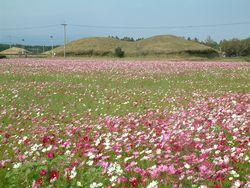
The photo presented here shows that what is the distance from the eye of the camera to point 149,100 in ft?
44.9

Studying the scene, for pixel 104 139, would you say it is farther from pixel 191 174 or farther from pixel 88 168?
pixel 191 174

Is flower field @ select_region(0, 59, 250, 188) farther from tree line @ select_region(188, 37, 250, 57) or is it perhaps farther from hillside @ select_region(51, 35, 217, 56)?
tree line @ select_region(188, 37, 250, 57)

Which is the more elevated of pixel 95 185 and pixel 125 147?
pixel 95 185

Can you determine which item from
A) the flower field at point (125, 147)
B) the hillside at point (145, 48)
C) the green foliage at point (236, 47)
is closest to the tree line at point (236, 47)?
the green foliage at point (236, 47)

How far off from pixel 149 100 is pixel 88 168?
837 cm

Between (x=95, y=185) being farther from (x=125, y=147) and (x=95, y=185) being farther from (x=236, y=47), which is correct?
(x=236, y=47)

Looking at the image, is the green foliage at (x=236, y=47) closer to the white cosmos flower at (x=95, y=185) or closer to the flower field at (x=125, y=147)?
the flower field at (x=125, y=147)

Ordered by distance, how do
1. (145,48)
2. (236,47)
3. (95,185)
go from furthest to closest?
(236,47) < (145,48) < (95,185)

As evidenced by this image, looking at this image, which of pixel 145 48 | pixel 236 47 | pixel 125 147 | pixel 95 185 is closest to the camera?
pixel 95 185

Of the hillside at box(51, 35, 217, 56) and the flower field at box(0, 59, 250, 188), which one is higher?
the flower field at box(0, 59, 250, 188)

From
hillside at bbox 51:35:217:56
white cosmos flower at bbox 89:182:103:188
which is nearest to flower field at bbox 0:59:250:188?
white cosmos flower at bbox 89:182:103:188

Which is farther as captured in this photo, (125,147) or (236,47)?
(236,47)

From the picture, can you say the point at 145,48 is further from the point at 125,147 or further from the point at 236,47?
the point at 125,147

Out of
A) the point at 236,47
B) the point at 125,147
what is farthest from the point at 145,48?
the point at 125,147
